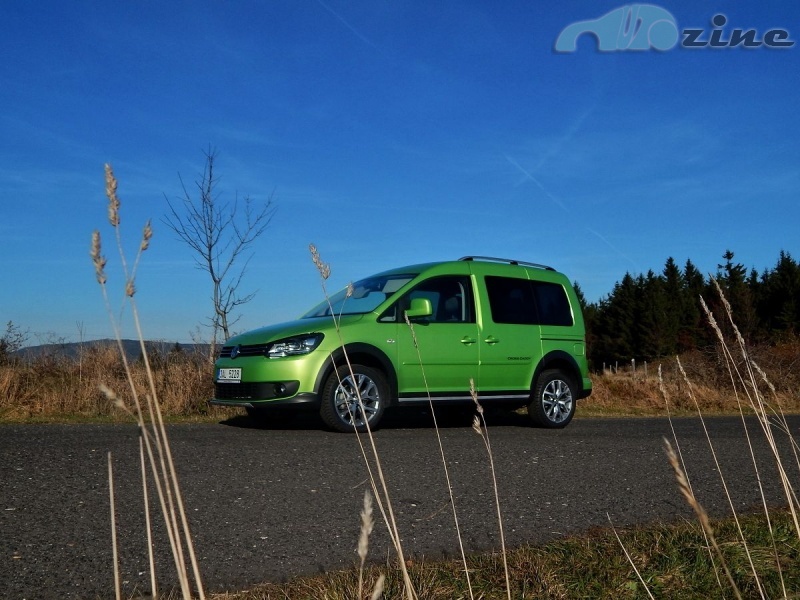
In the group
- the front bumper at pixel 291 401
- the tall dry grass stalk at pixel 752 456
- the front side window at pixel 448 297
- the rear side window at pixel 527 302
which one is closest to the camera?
the tall dry grass stalk at pixel 752 456

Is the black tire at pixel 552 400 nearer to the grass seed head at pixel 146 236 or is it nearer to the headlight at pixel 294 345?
the headlight at pixel 294 345

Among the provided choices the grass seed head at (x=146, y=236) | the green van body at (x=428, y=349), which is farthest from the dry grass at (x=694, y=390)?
the grass seed head at (x=146, y=236)

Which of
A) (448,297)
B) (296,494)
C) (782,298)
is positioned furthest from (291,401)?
(782,298)

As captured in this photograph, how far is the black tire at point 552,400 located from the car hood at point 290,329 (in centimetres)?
264

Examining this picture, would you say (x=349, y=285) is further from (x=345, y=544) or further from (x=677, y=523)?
(x=677, y=523)

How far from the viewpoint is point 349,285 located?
2943 mm

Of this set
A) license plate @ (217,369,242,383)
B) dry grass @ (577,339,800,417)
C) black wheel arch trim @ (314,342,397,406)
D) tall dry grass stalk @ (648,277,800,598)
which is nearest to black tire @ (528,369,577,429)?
dry grass @ (577,339,800,417)

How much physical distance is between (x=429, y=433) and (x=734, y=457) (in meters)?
3.21

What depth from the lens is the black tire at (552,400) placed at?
9.90 metres

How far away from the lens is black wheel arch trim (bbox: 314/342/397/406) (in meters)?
8.40

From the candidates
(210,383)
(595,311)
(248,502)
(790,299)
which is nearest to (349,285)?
(248,502)

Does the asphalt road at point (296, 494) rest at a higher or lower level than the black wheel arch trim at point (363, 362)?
lower

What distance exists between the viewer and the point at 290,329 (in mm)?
8562

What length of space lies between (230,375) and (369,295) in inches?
73.5
